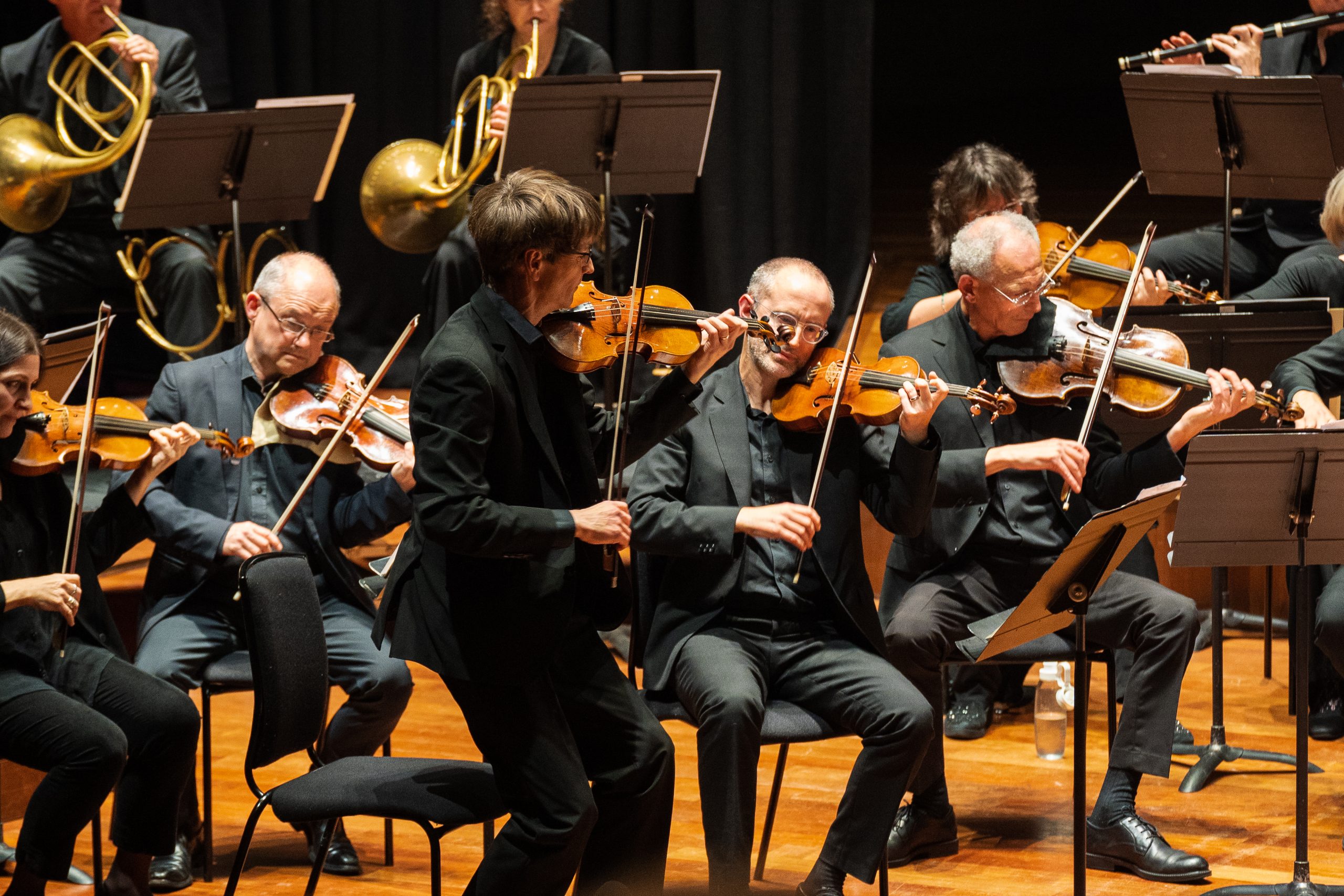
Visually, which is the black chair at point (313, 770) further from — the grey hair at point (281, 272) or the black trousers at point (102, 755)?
the grey hair at point (281, 272)

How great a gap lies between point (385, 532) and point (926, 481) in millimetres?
1153

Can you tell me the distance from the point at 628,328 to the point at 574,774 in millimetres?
942

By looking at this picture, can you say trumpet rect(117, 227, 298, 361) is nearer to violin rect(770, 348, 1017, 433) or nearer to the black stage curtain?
the black stage curtain

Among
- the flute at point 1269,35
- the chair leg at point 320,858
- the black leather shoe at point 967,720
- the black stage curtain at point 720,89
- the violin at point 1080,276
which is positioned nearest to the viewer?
the chair leg at point 320,858

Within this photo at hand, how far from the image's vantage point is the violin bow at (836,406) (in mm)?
2932

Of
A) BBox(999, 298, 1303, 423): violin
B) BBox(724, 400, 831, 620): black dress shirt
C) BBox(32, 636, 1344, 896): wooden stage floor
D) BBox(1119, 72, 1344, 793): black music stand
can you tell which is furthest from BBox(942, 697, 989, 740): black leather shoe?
BBox(724, 400, 831, 620): black dress shirt

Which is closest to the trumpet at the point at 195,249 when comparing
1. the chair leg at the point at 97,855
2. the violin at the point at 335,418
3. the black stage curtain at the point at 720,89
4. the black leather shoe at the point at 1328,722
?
the black stage curtain at the point at 720,89

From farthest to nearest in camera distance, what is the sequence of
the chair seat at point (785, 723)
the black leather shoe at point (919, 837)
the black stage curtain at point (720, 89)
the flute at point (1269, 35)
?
the black stage curtain at point (720, 89)
the flute at point (1269, 35)
the black leather shoe at point (919, 837)
the chair seat at point (785, 723)

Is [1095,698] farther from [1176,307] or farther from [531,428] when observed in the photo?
[531,428]

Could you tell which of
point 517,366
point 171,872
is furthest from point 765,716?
point 171,872

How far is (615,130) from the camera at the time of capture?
439cm

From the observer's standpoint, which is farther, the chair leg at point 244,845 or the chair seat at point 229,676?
the chair seat at point 229,676

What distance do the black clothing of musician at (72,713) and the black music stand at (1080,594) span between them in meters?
1.50

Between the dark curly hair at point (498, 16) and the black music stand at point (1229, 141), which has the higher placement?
the dark curly hair at point (498, 16)
